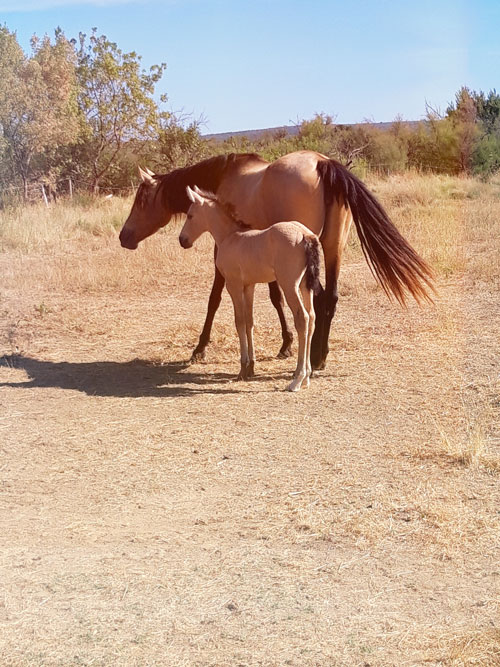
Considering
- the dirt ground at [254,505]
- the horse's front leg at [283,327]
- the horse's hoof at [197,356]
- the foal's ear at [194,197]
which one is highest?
the foal's ear at [194,197]

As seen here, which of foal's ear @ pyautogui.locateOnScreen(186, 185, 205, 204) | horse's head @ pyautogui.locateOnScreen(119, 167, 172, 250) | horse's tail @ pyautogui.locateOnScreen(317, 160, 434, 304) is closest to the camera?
horse's tail @ pyautogui.locateOnScreen(317, 160, 434, 304)

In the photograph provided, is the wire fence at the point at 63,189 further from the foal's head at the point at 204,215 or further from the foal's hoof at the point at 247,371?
the foal's hoof at the point at 247,371

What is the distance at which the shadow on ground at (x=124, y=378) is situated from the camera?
21.9 feet

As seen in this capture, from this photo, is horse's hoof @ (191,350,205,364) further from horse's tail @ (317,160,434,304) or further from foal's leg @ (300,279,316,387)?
horse's tail @ (317,160,434,304)

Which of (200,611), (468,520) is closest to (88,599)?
(200,611)

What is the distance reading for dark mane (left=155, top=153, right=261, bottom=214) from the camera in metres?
7.60

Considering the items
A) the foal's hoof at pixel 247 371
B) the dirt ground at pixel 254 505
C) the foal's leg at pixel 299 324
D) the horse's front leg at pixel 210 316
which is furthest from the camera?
the horse's front leg at pixel 210 316

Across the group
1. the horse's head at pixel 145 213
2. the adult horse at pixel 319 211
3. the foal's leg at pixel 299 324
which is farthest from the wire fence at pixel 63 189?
the foal's leg at pixel 299 324

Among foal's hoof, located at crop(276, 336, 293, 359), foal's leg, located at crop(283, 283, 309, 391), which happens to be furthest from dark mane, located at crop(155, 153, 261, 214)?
foal's leg, located at crop(283, 283, 309, 391)

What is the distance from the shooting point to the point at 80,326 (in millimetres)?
9078

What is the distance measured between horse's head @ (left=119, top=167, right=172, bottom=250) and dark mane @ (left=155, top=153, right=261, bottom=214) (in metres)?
0.11

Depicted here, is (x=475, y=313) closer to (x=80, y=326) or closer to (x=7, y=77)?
(x=80, y=326)

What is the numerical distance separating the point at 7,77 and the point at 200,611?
18320 mm

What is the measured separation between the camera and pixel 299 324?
20.7 ft
